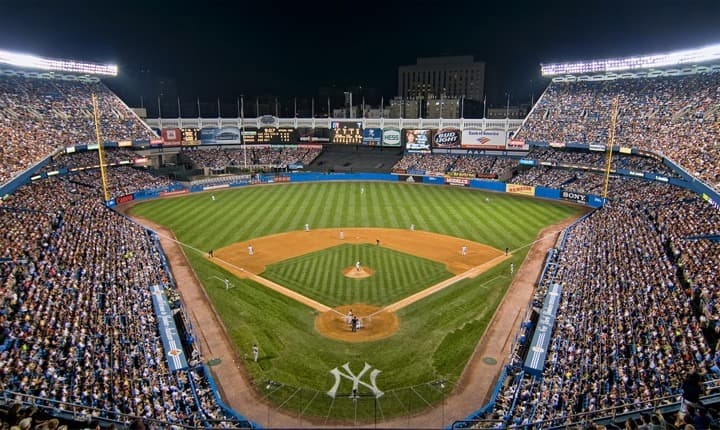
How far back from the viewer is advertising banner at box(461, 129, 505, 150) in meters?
70.1

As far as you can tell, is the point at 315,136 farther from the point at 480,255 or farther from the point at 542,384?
the point at 542,384

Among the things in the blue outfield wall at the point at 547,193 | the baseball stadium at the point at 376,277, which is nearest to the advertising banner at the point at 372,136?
the baseball stadium at the point at 376,277

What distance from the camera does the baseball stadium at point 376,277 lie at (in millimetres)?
16562

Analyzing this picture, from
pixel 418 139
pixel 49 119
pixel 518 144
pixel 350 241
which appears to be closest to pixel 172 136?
pixel 49 119

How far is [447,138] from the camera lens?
7400 cm

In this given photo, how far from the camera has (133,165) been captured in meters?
64.4

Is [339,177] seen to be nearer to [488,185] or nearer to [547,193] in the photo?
[488,185]

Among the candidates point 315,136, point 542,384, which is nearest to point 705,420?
point 542,384

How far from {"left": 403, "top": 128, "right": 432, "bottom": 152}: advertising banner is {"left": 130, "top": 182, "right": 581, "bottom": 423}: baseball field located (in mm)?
22202

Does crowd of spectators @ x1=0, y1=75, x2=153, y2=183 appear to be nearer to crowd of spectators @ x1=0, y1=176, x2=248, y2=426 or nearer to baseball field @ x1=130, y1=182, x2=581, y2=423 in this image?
baseball field @ x1=130, y1=182, x2=581, y2=423

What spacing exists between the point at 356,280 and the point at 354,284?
26.5 inches

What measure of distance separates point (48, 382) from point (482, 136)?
65407 millimetres

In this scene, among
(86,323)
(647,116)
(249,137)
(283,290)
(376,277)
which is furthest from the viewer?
(249,137)

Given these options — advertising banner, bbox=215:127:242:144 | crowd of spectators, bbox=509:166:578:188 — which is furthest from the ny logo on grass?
advertising banner, bbox=215:127:242:144
